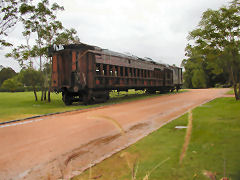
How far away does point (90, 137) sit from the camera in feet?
22.7

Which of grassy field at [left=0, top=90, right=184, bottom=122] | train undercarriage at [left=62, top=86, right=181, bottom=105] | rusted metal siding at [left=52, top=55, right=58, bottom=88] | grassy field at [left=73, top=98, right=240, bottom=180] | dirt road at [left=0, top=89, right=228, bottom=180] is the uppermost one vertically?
rusted metal siding at [left=52, top=55, right=58, bottom=88]

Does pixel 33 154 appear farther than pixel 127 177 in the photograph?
Yes

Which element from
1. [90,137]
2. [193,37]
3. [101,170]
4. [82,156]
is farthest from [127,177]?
[193,37]

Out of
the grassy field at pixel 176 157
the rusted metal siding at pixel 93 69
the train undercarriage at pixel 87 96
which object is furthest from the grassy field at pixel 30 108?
the grassy field at pixel 176 157

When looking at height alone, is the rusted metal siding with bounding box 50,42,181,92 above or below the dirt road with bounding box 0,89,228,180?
above

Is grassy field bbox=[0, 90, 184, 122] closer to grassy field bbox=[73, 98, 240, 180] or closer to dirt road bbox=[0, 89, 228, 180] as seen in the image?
dirt road bbox=[0, 89, 228, 180]

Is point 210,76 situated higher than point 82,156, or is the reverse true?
point 210,76

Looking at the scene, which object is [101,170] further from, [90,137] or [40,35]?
[40,35]

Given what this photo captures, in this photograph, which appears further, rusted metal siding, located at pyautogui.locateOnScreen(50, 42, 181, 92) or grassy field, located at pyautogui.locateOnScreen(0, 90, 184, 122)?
rusted metal siding, located at pyautogui.locateOnScreen(50, 42, 181, 92)

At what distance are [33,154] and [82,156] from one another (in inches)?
51.6

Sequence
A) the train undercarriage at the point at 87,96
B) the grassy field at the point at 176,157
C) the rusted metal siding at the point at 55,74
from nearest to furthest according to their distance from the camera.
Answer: the grassy field at the point at 176,157, the train undercarriage at the point at 87,96, the rusted metal siding at the point at 55,74

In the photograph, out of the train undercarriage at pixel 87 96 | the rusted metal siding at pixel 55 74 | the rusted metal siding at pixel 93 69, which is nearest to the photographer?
the rusted metal siding at pixel 93 69

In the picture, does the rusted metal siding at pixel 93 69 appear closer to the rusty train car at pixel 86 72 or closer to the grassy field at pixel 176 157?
the rusty train car at pixel 86 72

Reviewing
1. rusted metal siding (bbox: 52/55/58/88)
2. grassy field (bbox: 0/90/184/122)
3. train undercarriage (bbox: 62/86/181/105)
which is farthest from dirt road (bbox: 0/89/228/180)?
rusted metal siding (bbox: 52/55/58/88)
